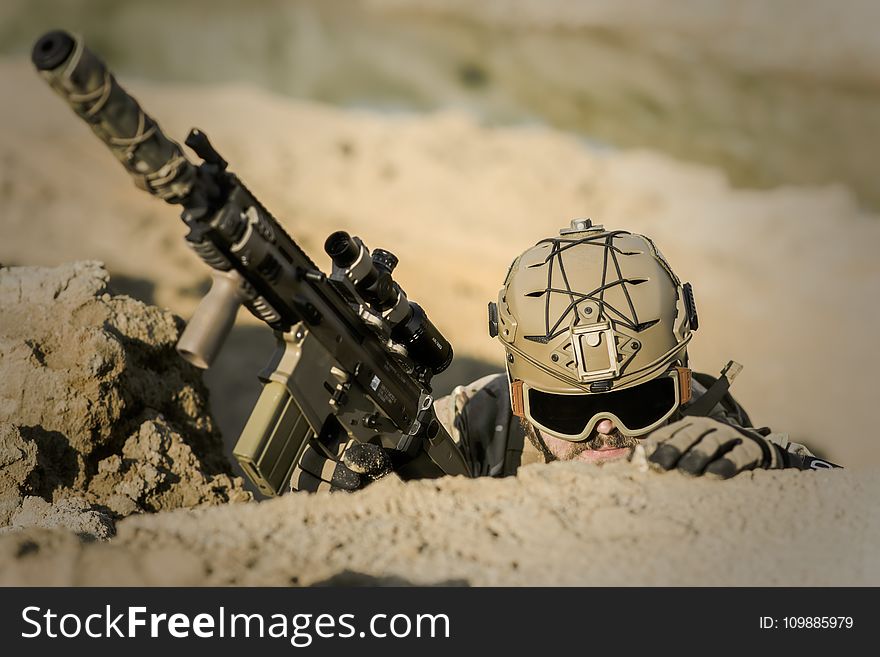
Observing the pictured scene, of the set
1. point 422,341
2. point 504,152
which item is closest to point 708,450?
point 422,341

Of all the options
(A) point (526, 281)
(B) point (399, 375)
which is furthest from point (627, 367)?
(B) point (399, 375)

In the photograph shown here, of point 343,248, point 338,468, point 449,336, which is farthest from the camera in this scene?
point 449,336

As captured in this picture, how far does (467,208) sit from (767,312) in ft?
12.1

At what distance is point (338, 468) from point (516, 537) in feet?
3.47

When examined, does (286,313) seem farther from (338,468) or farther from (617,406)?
(617,406)

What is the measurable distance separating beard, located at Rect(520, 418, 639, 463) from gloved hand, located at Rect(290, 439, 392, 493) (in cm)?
98

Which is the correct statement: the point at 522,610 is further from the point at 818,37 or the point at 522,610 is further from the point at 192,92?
the point at 818,37

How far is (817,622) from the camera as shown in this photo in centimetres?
258

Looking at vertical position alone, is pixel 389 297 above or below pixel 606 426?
above

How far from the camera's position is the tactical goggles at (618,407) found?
4.16 metres

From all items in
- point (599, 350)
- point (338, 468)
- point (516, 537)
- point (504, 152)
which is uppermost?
point (504, 152)

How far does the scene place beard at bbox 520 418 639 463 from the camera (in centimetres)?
423

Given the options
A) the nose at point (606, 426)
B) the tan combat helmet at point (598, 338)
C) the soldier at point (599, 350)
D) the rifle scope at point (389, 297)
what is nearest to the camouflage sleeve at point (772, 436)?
the soldier at point (599, 350)

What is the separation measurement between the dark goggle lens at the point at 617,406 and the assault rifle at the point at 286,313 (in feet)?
1.76
